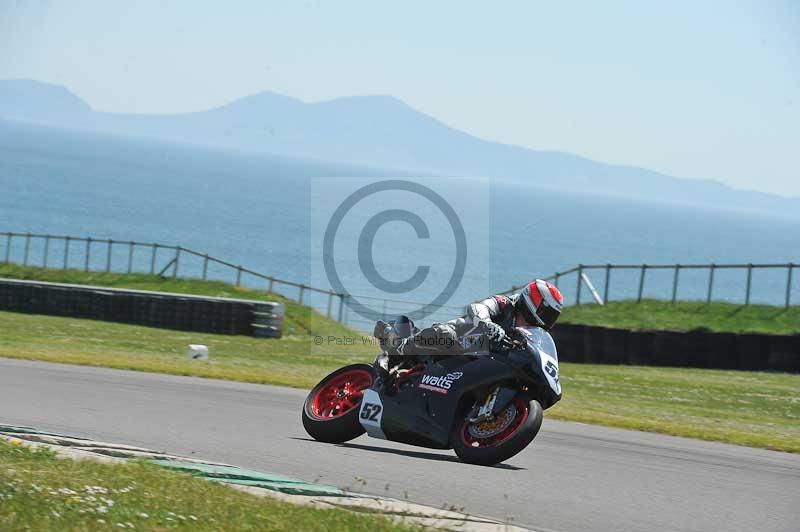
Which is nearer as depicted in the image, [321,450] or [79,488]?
[79,488]

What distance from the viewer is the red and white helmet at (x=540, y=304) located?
873 centimetres

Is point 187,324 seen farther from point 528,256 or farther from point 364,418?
point 528,256

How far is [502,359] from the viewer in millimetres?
8461

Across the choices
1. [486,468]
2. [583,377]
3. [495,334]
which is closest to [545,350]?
[495,334]

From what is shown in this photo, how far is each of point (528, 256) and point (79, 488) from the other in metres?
139

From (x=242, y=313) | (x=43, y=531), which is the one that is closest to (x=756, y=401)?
(x=242, y=313)

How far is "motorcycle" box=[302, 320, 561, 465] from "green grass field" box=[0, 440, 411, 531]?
2197 mm

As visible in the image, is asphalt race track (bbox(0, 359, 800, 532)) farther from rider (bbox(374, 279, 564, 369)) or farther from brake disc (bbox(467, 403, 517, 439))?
rider (bbox(374, 279, 564, 369))

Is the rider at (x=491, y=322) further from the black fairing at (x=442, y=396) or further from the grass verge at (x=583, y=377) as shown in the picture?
the grass verge at (x=583, y=377)

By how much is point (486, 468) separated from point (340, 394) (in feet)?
6.15

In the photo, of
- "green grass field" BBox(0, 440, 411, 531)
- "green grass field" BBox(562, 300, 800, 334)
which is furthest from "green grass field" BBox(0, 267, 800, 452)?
"green grass field" BBox(0, 440, 411, 531)

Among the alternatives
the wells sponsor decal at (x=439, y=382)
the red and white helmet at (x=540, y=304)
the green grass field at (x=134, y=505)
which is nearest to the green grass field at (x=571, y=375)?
the red and white helmet at (x=540, y=304)

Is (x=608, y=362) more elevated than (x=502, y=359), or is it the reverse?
(x=502, y=359)

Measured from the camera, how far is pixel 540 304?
8719 millimetres
